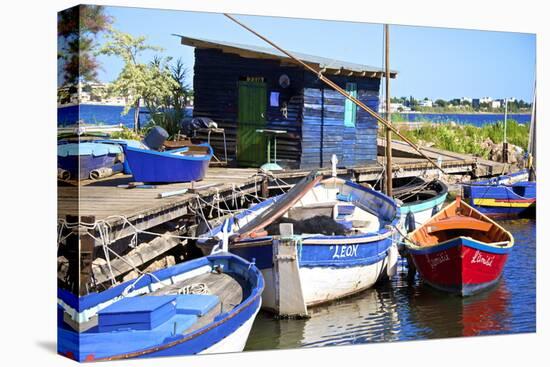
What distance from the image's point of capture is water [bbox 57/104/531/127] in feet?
29.2

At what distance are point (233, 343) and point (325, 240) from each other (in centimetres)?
281

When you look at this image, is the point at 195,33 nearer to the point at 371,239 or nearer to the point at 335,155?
the point at 335,155

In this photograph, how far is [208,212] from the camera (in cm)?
1292

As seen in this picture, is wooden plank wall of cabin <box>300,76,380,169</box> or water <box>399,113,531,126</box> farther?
wooden plank wall of cabin <box>300,76,380,169</box>

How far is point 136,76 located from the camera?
43.6 feet

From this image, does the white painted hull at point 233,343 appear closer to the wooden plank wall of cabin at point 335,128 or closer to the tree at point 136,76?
the tree at point 136,76

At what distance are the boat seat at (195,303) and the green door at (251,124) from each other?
563 centimetres

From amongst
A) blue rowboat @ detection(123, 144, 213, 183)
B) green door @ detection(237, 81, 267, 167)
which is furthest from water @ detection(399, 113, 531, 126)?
blue rowboat @ detection(123, 144, 213, 183)

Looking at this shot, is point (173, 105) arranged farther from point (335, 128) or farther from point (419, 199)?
point (419, 199)

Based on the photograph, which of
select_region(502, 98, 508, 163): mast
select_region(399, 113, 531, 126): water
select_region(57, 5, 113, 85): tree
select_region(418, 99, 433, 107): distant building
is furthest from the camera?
select_region(418, 99, 433, 107): distant building

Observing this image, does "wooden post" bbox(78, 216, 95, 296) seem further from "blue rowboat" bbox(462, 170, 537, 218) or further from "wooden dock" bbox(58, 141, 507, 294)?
"blue rowboat" bbox(462, 170, 537, 218)

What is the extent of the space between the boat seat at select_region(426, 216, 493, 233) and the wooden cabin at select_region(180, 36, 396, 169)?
2.36 meters

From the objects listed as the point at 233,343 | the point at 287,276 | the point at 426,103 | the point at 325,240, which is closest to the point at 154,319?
the point at 233,343

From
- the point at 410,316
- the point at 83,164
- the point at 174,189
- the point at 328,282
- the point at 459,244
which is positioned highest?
the point at 83,164
